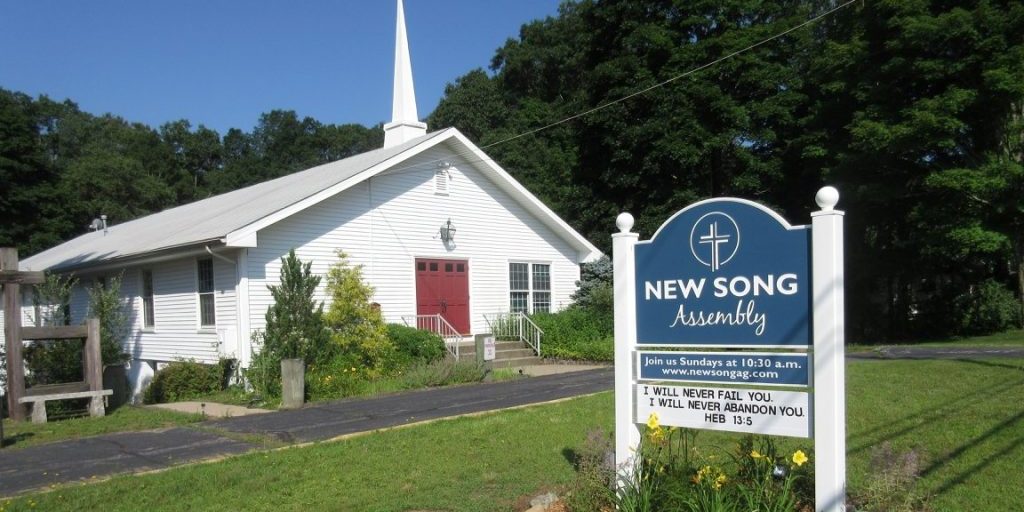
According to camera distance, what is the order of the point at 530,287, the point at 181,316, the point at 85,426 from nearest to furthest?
the point at 85,426 < the point at 181,316 < the point at 530,287

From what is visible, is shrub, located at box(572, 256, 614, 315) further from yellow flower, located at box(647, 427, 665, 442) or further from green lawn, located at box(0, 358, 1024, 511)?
yellow flower, located at box(647, 427, 665, 442)

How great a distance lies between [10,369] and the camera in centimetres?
1305

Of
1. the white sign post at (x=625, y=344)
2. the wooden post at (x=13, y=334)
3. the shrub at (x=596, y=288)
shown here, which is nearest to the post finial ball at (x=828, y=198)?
the white sign post at (x=625, y=344)

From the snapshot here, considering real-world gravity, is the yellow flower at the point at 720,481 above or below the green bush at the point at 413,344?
above

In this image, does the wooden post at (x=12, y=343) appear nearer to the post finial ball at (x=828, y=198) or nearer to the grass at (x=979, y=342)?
the post finial ball at (x=828, y=198)

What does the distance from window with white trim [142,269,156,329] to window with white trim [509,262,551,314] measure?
9.50 m

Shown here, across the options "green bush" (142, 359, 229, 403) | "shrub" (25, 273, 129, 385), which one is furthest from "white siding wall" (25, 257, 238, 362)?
"shrub" (25, 273, 129, 385)

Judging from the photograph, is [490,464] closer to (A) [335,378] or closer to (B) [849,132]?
(A) [335,378]

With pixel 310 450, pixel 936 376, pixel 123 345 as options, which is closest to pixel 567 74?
pixel 123 345

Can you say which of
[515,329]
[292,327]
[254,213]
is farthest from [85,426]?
[515,329]

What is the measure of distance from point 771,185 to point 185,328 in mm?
22530

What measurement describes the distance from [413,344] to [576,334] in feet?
18.7

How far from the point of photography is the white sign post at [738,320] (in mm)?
5062

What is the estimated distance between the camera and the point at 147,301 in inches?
813
